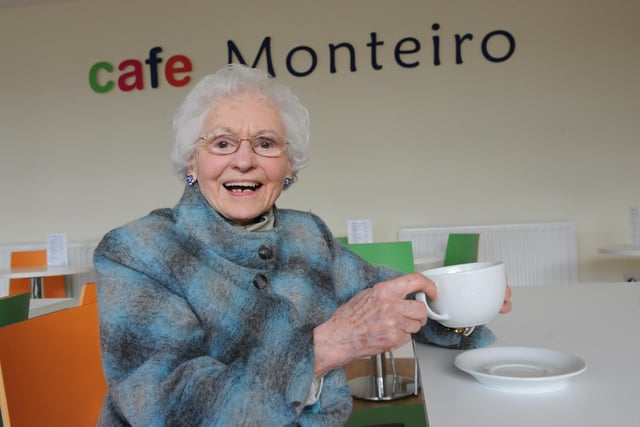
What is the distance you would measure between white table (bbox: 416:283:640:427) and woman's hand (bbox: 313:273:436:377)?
0.09 meters

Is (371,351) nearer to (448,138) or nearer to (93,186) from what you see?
(448,138)

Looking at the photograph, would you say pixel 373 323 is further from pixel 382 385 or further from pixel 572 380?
pixel 382 385

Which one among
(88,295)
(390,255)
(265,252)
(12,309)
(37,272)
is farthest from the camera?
(37,272)

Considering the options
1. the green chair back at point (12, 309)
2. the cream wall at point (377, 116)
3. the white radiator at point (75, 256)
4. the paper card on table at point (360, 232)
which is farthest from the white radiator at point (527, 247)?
the green chair back at point (12, 309)

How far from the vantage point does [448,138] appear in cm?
483

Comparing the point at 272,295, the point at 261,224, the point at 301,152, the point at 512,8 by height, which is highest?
the point at 512,8

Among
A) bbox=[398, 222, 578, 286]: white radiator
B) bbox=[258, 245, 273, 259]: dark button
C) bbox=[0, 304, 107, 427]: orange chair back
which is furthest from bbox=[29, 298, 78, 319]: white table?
bbox=[398, 222, 578, 286]: white radiator

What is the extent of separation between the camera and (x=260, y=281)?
106 centimetres

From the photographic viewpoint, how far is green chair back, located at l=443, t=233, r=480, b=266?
10.5 ft

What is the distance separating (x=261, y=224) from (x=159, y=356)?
16.8 inches

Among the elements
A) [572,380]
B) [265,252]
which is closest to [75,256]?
[265,252]

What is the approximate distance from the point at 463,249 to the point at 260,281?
250 cm

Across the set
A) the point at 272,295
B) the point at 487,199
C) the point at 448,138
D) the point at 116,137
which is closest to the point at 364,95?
the point at 448,138

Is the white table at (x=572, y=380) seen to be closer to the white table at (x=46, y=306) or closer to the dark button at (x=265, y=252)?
the dark button at (x=265, y=252)
